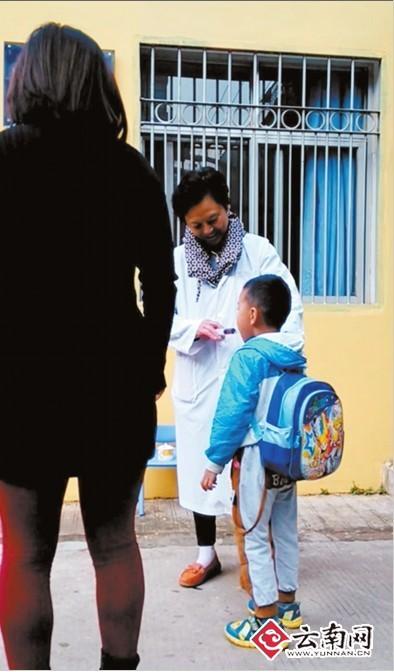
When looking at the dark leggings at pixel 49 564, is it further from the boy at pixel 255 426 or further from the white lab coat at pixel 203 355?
the white lab coat at pixel 203 355

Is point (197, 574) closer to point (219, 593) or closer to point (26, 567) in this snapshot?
point (219, 593)

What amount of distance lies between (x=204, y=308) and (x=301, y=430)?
852 mm

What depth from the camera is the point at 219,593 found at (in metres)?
3.08

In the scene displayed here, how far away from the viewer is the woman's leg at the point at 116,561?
5.77 feet

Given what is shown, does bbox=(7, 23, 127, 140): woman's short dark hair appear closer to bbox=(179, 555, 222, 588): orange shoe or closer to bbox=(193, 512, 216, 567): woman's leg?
bbox=(193, 512, 216, 567): woman's leg

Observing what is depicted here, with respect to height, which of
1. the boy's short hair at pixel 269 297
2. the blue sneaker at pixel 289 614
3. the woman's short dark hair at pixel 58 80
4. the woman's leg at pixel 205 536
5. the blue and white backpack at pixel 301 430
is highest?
the woman's short dark hair at pixel 58 80

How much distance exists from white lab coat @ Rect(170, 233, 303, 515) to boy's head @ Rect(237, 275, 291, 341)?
1.13 ft

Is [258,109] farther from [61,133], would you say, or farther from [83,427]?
[83,427]

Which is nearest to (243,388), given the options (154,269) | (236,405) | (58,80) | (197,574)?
(236,405)

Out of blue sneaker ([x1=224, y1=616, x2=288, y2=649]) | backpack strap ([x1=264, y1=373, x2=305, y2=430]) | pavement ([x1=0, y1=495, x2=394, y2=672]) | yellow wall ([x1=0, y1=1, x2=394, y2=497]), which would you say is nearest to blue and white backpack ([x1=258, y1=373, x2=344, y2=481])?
backpack strap ([x1=264, y1=373, x2=305, y2=430])

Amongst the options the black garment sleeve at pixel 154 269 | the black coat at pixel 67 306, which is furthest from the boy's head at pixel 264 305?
the black coat at pixel 67 306

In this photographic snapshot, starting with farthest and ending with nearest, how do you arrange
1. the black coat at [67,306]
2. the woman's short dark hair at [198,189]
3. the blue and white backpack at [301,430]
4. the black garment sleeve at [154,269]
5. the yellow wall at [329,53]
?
the yellow wall at [329,53], the woman's short dark hair at [198,189], the blue and white backpack at [301,430], the black garment sleeve at [154,269], the black coat at [67,306]

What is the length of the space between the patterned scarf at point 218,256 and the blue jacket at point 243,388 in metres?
0.50

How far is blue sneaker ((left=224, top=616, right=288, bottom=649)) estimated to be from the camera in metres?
2.61
